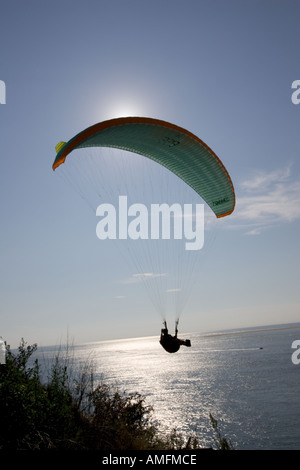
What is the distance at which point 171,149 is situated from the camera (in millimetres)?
12125

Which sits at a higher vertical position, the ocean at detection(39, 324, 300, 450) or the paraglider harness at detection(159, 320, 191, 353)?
the paraglider harness at detection(159, 320, 191, 353)

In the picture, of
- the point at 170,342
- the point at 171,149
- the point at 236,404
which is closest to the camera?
the point at 170,342

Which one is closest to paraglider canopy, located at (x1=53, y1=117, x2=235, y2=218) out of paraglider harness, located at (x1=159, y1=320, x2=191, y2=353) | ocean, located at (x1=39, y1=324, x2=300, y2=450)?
paraglider harness, located at (x1=159, y1=320, x2=191, y2=353)

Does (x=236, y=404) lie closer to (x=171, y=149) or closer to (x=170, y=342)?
(x=170, y=342)

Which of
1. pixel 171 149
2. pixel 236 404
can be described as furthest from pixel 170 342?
pixel 236 404

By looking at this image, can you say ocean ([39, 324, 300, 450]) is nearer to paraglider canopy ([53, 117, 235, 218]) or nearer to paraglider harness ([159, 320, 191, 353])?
paraglider harness ([159, 320, 191, 353])

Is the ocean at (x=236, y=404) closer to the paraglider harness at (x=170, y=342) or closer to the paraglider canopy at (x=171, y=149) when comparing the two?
the paraglider harness at (x=170, y=342)

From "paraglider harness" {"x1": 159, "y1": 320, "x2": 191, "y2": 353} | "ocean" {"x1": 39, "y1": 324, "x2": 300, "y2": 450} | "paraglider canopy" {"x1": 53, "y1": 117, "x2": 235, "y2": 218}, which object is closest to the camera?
"paraglider canopy" {"x1": 53, "y1": 117, "x2": 235, "y2": 218}

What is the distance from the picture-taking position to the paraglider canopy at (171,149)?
1004 cm

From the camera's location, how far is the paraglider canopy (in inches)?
395
